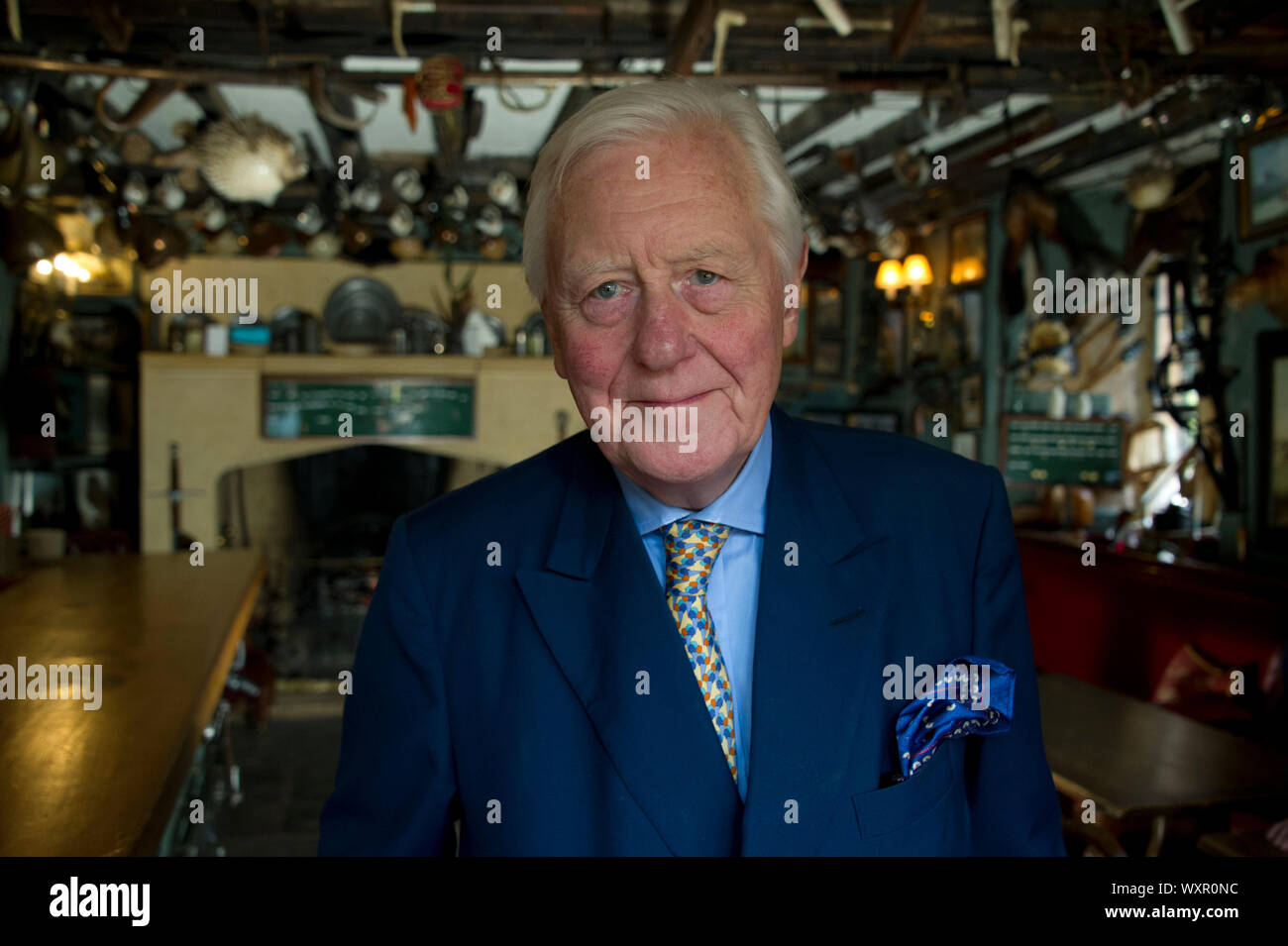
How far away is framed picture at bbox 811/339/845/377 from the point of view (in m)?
8.46

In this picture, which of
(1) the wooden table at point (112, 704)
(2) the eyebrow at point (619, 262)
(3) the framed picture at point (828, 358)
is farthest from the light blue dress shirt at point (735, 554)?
(3) the framed picture at point (828, 358)

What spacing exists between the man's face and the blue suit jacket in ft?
0.43

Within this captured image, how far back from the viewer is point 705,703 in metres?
1.01

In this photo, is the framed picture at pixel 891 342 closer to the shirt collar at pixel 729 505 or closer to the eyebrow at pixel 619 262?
the shirt collar at pixel 729 505

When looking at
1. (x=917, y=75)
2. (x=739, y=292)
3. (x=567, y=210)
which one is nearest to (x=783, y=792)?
(x=739, y=292)

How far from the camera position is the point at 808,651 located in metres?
1.02

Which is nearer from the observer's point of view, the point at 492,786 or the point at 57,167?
the point at 492,786

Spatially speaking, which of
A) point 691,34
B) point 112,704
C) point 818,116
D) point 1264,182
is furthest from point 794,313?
point 1264,182

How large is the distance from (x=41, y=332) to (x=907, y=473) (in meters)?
7.44

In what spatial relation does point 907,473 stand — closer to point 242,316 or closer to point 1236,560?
point 1236,560

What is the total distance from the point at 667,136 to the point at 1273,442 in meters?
4.72

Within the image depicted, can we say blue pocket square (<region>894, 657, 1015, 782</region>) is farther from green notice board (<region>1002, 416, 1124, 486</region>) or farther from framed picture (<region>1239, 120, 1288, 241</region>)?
green notice board (<region>1002, 416, 1124, 486</region>)

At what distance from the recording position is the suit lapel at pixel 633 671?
95 centimetres

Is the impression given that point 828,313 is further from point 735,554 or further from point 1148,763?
point 735,554
